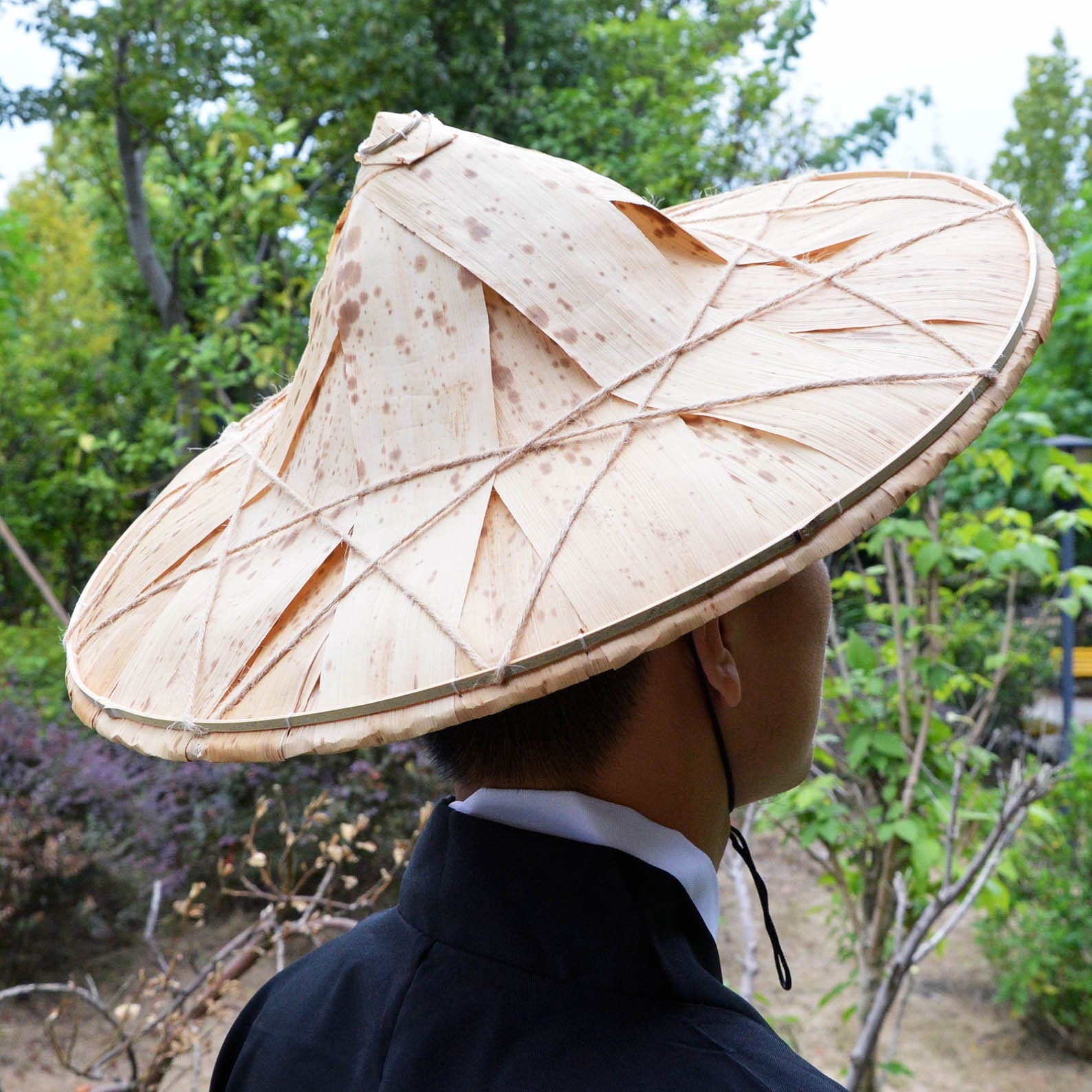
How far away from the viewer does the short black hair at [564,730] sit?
1.00 metres

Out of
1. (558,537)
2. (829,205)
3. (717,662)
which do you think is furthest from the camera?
(829,205)

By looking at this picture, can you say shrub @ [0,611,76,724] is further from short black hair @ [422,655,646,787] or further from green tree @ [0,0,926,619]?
short black hair @ [422,655,646,787]

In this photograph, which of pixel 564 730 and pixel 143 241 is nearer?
pixel 564 730

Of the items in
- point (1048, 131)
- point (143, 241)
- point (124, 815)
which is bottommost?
point (124, 815)

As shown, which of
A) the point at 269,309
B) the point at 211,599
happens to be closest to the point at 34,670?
the point at 269,309

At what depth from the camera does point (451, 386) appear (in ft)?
3.44

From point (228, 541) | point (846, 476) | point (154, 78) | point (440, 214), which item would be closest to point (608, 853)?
point (846, 476)

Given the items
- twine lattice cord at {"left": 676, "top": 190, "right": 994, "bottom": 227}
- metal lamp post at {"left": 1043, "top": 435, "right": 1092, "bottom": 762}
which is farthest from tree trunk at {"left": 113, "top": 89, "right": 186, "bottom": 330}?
twine lattice cord at {"left": 676, "top": 190, "right": 994, "bottom": 227}

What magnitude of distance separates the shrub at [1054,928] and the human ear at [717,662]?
3916mm

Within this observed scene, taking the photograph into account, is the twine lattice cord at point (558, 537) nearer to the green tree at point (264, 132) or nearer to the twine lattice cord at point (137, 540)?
the twine lattice cord at point (137, 540)

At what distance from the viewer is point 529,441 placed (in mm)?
1005

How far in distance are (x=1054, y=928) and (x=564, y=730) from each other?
451cm

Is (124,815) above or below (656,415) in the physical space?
below

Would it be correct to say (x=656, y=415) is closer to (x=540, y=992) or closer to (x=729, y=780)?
(x=729, y=780)
